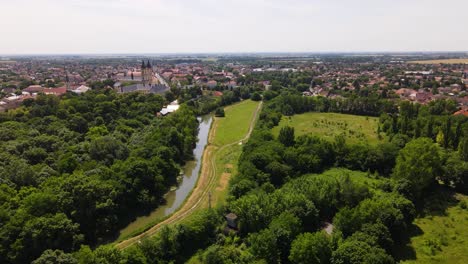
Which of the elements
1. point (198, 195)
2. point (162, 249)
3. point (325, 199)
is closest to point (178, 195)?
point (198, 195)

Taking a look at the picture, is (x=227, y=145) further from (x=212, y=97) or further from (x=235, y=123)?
(x=212, y=97)

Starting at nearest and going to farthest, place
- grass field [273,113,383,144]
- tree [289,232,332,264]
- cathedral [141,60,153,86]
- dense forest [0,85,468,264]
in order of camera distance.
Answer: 1. tree [289,232,332,264]
2. dense forest [0,85,468,264]
3. grass field [273,113,383,144]
4. cathedral [141,60,153,86]

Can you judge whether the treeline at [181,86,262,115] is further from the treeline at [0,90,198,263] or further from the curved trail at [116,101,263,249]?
Result: the curved trail at [116,101,263,249]

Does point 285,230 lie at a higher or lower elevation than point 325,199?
higher

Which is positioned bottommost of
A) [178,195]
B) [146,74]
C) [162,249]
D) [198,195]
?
[178,195]

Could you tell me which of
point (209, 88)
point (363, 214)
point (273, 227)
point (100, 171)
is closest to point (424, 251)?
point (363, 214)

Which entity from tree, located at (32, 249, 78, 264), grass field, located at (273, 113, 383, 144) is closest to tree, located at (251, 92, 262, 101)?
grass field, located at (273, 113, 383, 144)

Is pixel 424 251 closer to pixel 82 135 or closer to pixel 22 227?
pixel 22 227
